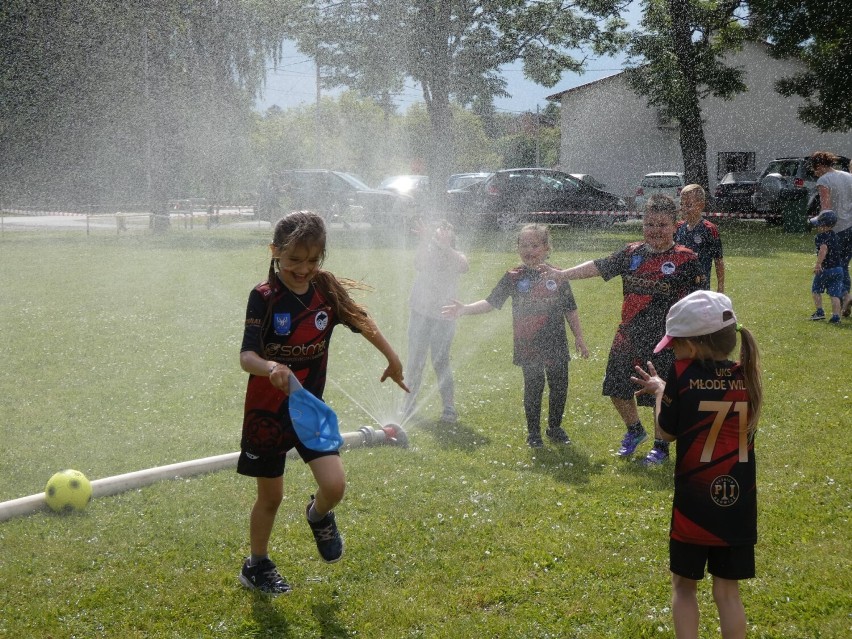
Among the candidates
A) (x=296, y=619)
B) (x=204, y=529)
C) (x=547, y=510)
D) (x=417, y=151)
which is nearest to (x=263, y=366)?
(x=296, y=619)

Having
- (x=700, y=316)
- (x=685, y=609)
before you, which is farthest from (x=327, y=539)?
(x=700, y=316)

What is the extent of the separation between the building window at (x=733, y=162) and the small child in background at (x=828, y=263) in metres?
Result: 26.6

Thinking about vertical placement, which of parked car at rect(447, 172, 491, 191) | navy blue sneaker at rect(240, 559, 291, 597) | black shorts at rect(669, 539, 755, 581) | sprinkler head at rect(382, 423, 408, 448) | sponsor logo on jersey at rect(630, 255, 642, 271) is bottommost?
navy blue sneaker at rect(240, 559, 291, 597)

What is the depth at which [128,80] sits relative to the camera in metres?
29.2

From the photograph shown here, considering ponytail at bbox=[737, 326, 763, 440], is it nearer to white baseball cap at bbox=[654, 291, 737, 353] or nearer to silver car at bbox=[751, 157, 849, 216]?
white baseball cap at bbox=[654, 291, 737, 353]

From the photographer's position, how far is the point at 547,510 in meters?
5.11

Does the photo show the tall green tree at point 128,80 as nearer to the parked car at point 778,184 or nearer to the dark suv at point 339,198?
the dark suv at point 339,198

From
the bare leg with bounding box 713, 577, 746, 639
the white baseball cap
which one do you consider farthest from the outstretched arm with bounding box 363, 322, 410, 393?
the bare leg with bounding box 713, 577, 746, 639

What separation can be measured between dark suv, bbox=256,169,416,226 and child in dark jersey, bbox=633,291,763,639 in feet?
68.7

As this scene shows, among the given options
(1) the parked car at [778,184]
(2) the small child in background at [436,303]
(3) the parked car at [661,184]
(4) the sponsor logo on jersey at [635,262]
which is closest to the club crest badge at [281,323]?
(4) the sponsor logo on jersey at [635,262]

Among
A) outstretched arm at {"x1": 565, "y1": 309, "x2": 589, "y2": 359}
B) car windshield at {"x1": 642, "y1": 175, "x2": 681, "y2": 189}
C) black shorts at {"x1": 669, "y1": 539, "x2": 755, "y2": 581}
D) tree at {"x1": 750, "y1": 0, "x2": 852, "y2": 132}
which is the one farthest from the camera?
car windshield at {"x1": 642, "y1": 175, "x2": 681, "y2": 189}

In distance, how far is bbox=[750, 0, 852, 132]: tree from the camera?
25062mm

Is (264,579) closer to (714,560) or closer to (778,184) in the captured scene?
(714,560)

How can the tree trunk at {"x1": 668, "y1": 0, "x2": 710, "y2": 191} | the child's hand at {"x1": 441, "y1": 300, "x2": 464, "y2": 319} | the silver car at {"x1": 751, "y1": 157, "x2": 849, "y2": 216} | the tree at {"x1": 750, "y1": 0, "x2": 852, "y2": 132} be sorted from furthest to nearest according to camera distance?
1. the tree trunk at {"x1": 668, "y1": 0, "x2": 710, "y2": 191}
2. the silver car at {"x1": 751, "y1": 157, "x2": 849, "y2": 216}
3. the tree at {"x1": 750, "y1": 0, "x2": 852, "y2": 132}
4. the child's hand at {"x1": 441, "y1": 300, "x2": 464, "y2": 319}
